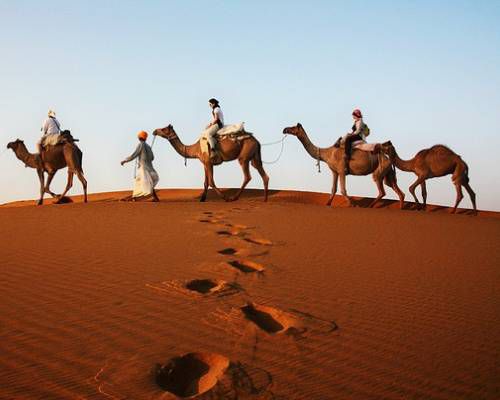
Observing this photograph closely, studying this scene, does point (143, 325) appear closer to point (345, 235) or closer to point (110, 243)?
point (110, 243)

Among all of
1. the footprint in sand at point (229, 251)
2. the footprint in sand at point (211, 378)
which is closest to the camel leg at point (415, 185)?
the footprint in sand at point (229, 251)

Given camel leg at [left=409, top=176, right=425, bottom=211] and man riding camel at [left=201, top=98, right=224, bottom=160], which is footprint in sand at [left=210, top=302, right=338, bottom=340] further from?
camel leg at [left=409, top=176, right=425, bottom=211]

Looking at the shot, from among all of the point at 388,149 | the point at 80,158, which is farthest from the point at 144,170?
the point at 388,149

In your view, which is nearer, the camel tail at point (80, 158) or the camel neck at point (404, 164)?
the camel tail at point (80, 158)

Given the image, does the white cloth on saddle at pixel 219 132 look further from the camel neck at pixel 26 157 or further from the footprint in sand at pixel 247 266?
the footprint in sand at pixel 247 266

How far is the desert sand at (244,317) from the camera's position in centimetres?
300

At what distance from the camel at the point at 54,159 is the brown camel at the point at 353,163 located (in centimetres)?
629

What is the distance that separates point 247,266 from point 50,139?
1101cm

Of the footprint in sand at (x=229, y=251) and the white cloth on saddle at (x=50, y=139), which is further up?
the white cloth on saddle at (x=50, y=139)

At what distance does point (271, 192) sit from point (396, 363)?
A: 1764cm

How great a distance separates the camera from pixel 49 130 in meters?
15.3

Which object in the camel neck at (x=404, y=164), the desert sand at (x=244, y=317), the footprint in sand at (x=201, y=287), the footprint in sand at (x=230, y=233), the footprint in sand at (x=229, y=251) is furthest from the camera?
the camel neck at (x=404, y=164)

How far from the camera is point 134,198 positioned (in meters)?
15.5

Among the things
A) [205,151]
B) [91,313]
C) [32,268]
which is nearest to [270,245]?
[32,268]
